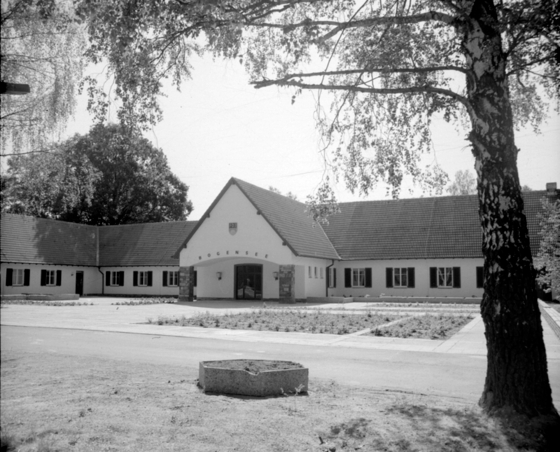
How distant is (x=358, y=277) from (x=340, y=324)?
71.0 feet

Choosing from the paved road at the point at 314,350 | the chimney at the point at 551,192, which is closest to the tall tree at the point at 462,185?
the chimney at the point at 551,192

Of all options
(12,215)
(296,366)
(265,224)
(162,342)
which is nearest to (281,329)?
(162,342)

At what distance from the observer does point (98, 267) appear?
49562 mm

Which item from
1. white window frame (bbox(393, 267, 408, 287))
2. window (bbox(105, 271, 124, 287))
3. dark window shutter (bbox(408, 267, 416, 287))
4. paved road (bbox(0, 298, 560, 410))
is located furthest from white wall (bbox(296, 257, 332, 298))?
window (bbox(105, 271, 124, 287))

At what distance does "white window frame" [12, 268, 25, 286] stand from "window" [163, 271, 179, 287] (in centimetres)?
1071

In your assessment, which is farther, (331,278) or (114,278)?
(114,278)

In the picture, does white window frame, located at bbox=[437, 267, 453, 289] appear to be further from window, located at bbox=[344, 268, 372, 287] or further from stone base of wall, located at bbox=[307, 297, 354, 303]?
stone base of wall, located at bbox=[307, 297, 354, 303]

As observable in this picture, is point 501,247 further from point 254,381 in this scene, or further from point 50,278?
point 50,278

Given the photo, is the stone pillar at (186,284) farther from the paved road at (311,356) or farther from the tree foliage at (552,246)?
the tree foliage at (552,246)

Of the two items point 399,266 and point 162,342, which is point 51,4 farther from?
point 399,266

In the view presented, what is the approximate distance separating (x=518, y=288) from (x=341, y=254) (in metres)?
34.6

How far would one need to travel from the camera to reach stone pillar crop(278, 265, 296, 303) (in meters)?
A: 34.8

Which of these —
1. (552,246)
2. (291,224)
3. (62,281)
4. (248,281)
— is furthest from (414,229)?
(62,281)

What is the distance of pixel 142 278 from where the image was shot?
47.6m
